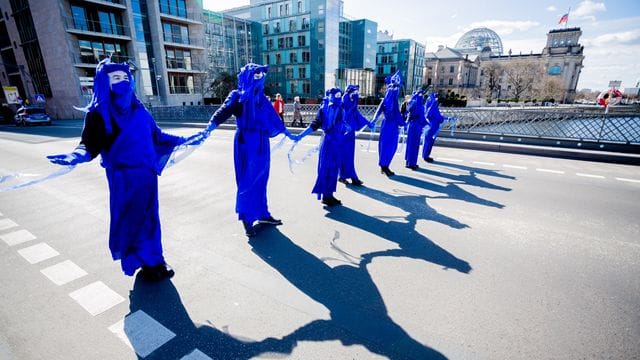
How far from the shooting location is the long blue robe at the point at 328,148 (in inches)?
214

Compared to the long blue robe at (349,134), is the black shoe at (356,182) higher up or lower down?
lower down

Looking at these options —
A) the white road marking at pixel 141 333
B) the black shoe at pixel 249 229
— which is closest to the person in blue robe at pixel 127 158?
the white road marking at pixel 141 333

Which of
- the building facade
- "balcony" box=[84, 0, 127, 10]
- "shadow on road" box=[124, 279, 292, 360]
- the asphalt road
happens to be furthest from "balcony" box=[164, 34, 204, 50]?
the building facade

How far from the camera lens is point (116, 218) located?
117 inches

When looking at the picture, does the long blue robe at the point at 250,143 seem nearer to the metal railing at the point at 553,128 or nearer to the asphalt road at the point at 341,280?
the asphalt road at the point at 341,280

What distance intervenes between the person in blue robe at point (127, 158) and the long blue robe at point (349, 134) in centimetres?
374

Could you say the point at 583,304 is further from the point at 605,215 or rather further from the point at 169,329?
the point at 169,329

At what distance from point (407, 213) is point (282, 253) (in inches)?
95.9

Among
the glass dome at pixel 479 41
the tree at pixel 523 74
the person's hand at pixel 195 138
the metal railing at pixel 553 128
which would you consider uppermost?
the glass dome at pixel 479 41

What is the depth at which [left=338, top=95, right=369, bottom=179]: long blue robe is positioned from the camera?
6232mm

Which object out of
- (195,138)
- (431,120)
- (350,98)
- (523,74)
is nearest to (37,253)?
(195,138)

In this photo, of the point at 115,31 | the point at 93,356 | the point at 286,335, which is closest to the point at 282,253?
the point at 286,335

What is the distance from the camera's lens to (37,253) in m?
3.79

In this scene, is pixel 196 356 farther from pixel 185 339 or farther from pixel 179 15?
pixel 179 15
